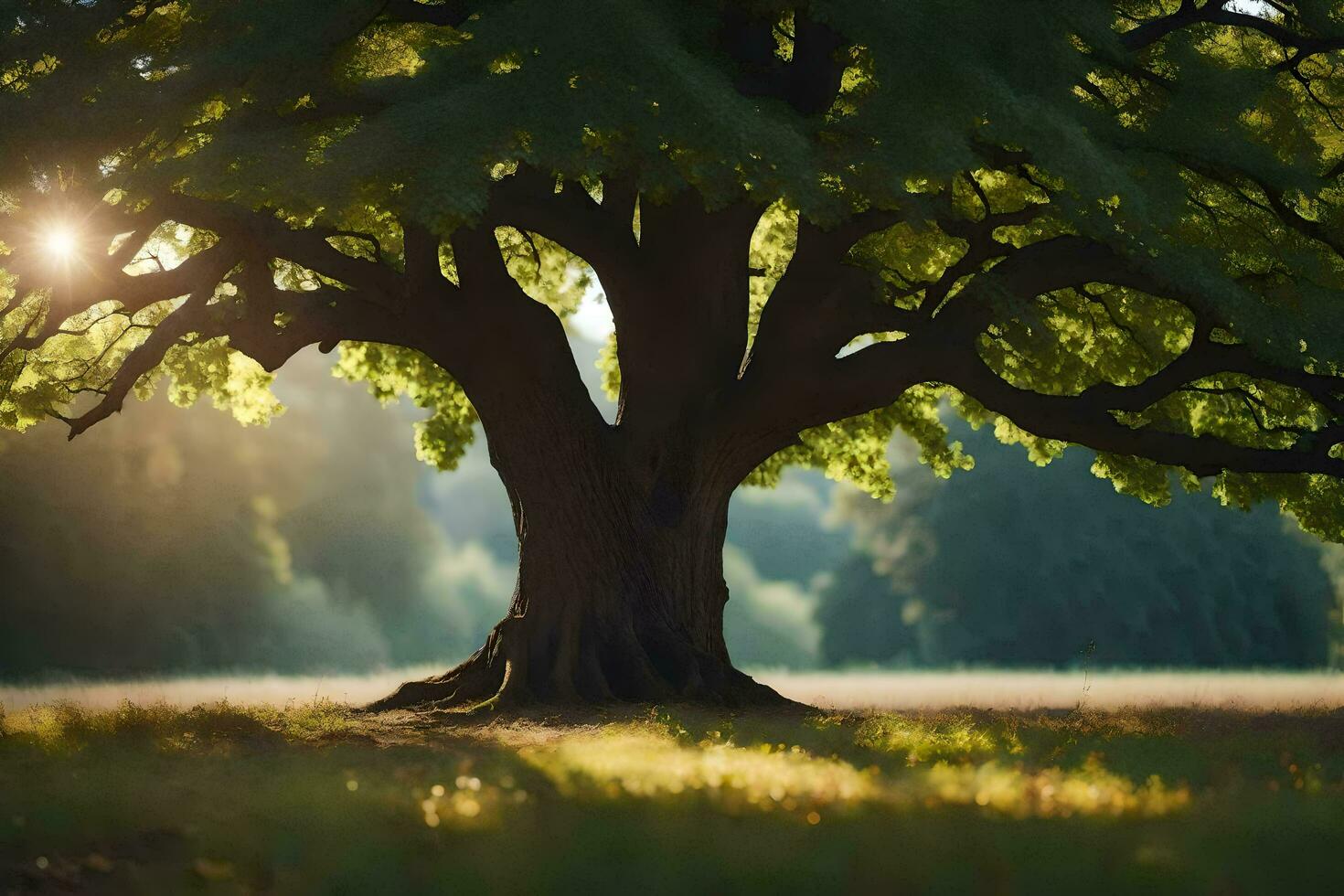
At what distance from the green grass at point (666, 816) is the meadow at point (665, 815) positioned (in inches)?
0.7

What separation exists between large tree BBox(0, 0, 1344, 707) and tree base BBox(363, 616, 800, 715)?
50 mm

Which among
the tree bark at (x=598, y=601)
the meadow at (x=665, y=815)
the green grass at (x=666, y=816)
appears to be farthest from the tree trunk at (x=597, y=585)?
the green grass at (x=666, y=816)

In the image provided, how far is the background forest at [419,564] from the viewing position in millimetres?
33656

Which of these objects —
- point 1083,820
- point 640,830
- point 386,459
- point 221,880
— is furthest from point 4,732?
point 386,459

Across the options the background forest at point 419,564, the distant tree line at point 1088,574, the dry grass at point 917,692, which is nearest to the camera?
the dry grass at point 917,692

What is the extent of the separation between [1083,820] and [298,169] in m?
7.41

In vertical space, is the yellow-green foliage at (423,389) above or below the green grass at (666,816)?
above

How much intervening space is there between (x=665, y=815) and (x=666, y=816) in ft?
0.07

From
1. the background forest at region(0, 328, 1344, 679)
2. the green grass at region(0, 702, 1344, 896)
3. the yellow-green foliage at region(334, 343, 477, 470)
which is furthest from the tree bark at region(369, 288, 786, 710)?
the background forest at region(0, 328, 1344, 679)

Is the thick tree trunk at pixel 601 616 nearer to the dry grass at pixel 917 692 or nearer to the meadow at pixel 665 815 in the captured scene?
the dry grass at pixel 917 692

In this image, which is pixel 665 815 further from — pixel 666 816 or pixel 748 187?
pixel 748 187

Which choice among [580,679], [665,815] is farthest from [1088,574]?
[665,815]

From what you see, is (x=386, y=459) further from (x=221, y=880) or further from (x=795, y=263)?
(x=221, y=880)

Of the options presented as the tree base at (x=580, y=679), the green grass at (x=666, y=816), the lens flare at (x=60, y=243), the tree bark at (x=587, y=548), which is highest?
the lens flare at (x=60, y=243)
